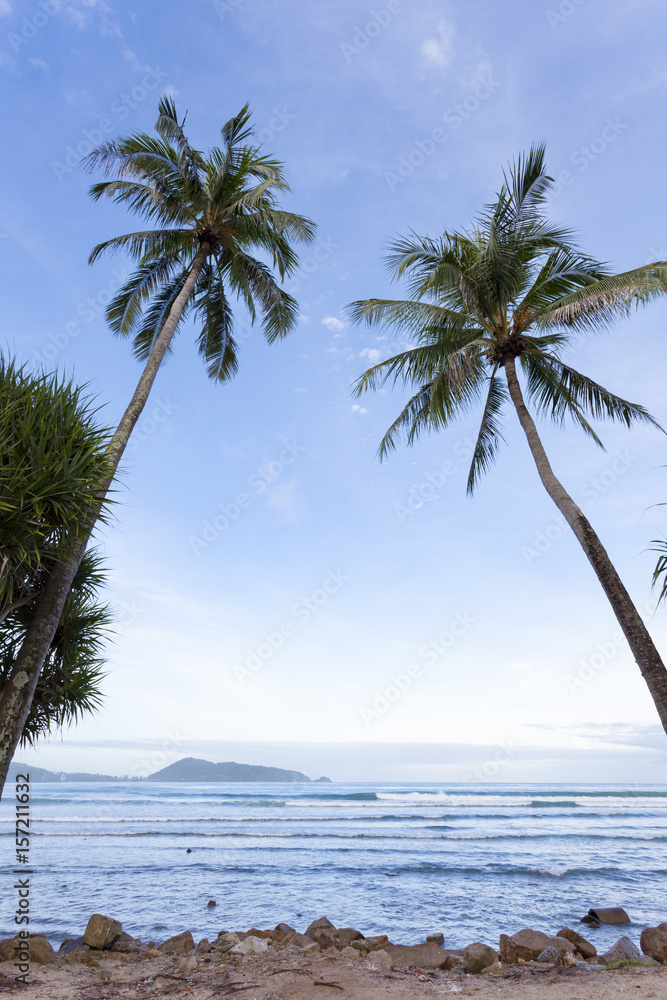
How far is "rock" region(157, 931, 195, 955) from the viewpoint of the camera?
628 centimetres

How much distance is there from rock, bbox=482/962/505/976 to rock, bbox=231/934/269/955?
7.84 ft

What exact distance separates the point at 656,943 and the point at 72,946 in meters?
6.89

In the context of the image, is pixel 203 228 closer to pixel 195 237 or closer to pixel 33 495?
pixel 195 237

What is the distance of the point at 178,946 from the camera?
20.9ft

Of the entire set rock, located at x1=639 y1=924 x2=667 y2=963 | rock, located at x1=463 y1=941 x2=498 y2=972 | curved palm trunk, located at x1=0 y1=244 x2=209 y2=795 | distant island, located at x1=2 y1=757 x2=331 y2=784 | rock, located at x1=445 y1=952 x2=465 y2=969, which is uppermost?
curved palm trunk, located at x1=0 y1=244 x2=209 y2=795

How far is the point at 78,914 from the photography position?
8430 millimetres

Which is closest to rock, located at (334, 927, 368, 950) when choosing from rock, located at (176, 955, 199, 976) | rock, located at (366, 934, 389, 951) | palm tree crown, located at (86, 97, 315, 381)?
rock, located at (366, 934, 389, 951)

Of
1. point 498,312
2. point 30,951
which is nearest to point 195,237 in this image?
point 498,312

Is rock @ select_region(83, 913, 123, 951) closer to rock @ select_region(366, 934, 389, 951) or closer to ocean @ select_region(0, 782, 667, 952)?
ocean @ select_region(0, 782, 667, 952)

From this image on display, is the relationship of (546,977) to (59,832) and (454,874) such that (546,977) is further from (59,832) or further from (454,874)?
(59,832)

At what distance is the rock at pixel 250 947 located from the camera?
5989 millimetres

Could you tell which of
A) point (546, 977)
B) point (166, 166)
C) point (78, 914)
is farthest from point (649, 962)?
point (166, 166)

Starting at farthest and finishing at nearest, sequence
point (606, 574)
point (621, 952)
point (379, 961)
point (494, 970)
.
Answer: point (606, 574) → point (621, 952) → point (379, 961) → point (494, 970)

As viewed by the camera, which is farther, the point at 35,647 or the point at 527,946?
the point at 527,946
